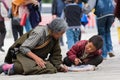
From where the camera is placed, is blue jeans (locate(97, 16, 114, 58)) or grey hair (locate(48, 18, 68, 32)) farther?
blue jeans (locate(97, 16, 114, 58))

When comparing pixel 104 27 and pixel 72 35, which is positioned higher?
pixel 104 27

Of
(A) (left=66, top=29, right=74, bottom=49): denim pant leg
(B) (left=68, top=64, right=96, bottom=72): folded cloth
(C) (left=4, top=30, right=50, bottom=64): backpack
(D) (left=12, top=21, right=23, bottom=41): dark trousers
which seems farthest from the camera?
(D) (left=12, top=21, right=23, bottom=41): dark trousers

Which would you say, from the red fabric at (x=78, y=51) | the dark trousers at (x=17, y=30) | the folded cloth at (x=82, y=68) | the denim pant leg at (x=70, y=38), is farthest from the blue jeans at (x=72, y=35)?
the dark trousers at (x=17, y=30)

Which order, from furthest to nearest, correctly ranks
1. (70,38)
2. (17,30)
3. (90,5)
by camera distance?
(17,30) → (70,38) → (90,5)

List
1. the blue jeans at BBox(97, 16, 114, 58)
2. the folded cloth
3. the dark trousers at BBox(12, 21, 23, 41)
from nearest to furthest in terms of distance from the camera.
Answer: the folded cloth → the blue jeans at BBox(97, 16, 114, 58) → the dark trousers at BBox(12, 21, 23, 41)

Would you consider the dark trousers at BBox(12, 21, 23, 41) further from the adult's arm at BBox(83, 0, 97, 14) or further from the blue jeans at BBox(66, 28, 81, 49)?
the adult's arm at BBox(83, 0, 97, 14)

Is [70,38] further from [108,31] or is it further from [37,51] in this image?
[37,51]

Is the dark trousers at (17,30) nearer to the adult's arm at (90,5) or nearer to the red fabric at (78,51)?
the adult's arm at (90,5)

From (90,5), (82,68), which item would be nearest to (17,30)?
(90,5)

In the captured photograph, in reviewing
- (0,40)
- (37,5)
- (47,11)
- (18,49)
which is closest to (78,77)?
(18,49)

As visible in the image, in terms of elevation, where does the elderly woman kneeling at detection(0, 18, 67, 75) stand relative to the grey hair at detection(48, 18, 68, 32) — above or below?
below

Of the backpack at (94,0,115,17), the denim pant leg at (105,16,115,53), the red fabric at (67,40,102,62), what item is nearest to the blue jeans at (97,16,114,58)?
the denim pant leg at (105,16,115,53)

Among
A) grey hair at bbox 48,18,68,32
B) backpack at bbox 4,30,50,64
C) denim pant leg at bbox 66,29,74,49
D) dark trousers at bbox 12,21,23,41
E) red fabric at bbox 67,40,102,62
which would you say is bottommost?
dark trousers at bbox 12,21,23,41

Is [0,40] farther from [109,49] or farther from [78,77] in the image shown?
[78,77]
